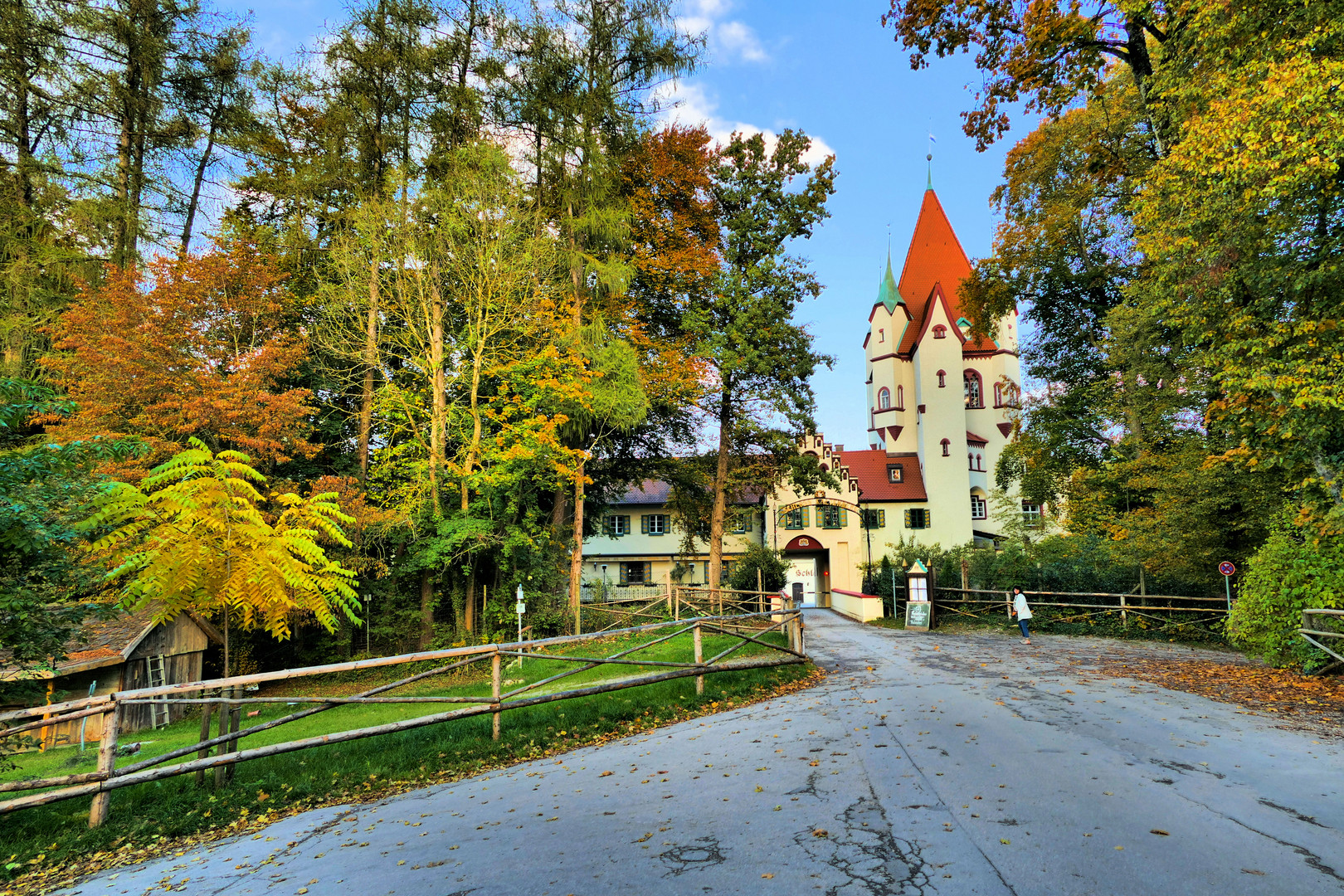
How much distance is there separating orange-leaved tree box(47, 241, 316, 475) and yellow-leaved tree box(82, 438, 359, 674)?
246 inches

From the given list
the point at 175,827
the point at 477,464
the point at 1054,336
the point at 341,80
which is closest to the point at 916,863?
the point at 175,827

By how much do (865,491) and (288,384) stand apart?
114ft

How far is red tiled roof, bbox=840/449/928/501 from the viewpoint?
4556cm

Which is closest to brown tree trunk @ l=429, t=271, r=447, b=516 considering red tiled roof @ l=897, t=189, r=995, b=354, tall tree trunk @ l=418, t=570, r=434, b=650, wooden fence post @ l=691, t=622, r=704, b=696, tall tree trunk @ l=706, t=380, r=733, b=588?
tall tree trunk @ l=418, t=570, r=434, b=650

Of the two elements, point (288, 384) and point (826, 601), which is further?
point (826, 601)

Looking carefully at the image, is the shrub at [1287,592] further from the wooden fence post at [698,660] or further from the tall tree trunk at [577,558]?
the tall tree trunk at [577,558]

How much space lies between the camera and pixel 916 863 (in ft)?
14.0

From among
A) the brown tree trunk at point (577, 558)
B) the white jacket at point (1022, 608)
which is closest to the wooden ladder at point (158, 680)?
the brown tree trunk at point (577, 558)

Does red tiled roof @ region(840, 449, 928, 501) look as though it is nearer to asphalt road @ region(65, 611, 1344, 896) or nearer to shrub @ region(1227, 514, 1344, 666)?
shrub @ region(1227, 514, 1344, 666)

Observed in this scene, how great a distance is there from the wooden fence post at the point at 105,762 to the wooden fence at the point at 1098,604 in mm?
22865

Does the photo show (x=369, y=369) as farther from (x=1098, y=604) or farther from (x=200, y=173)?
(x=1098, y=604)

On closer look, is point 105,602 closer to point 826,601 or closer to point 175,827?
point 175,827

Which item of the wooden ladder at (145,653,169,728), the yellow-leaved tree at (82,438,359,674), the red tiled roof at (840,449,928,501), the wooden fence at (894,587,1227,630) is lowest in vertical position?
the wooden ladder at (145,653,169,728)

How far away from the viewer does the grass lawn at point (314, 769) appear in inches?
224
